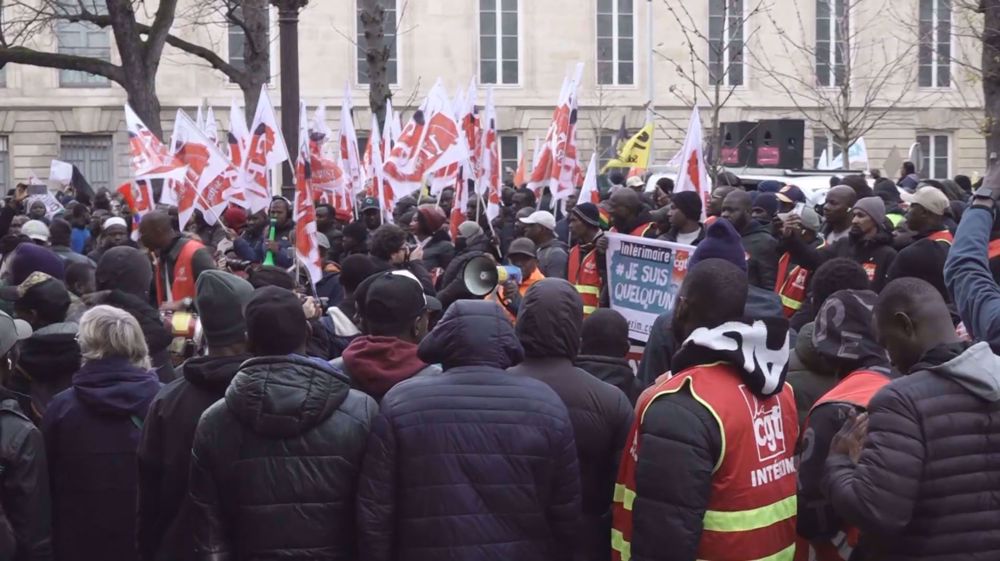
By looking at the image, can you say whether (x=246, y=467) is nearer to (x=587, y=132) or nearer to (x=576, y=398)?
(x=576, y=398)

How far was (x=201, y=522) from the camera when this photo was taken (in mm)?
4418

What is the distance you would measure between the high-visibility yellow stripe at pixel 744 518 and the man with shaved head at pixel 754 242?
521 centimetres

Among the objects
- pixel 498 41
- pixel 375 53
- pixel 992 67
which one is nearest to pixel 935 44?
pixel 498 41

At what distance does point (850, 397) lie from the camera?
4270 millimetres

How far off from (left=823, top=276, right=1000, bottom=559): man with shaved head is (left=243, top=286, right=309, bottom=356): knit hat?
1659mm

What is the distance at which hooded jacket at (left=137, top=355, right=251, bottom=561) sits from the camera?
185 inches

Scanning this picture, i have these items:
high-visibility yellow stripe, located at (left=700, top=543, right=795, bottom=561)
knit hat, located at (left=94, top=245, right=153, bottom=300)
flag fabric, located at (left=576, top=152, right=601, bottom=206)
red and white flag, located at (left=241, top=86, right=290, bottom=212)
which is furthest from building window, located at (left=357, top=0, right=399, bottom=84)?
high-visibility yellow stripe, located at (left=700, top=543, right=795, bottom=561)

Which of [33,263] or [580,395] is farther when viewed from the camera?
[33,263]

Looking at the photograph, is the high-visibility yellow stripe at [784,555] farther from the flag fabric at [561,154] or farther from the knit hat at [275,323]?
the flag fabric at [561,154]

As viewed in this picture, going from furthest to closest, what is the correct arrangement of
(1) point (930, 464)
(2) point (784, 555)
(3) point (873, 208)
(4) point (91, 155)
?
(4) point (91, 155) → (3) point (873, 208) → (2) point (784, 555) → (1) point (930, 464)

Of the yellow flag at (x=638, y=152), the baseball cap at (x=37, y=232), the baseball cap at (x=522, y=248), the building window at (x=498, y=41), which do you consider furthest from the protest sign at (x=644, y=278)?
the building window at (x=498, y=41)

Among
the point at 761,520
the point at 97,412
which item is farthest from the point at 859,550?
the point at 97,412

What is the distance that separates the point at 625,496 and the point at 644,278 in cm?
495

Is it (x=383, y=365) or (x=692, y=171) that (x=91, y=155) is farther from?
(x=383, y=365)
